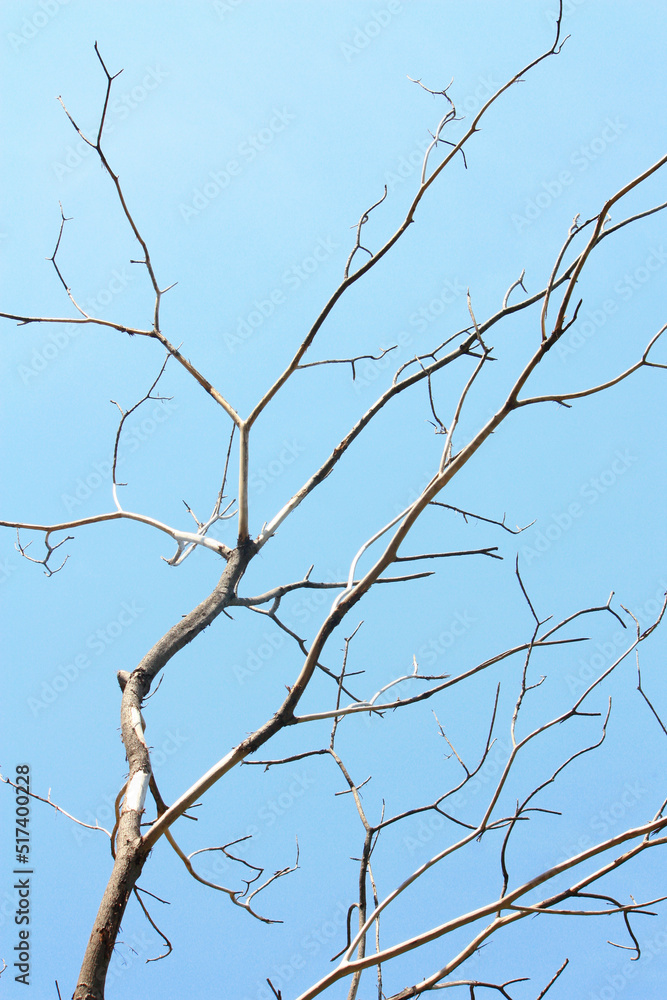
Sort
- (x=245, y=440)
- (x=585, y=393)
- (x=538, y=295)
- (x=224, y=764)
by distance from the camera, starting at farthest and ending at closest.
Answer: (x=245, y=440)
(x=538, y=295)
(x=224, y=764)
(x=585, y=393)

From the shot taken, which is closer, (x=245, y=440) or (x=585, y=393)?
(x=585, y=393)

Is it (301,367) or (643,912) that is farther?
(301,367)

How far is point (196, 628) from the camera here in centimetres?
277

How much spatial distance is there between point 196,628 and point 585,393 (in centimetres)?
173

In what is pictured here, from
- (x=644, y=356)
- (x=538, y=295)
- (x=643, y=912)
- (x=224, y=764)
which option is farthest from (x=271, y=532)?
(x=643, y=912)

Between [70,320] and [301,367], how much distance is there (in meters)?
1.08

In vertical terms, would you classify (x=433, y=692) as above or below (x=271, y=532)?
below

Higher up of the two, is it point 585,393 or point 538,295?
point 538,295

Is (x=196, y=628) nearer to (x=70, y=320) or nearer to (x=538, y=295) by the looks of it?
(x=70, y=320)

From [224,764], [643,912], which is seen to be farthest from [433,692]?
[643,912]

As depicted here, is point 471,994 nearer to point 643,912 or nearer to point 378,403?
point 643,912

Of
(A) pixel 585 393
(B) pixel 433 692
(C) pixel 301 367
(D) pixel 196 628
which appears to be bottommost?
(B) pixel 433 692

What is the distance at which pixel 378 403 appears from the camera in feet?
10.3

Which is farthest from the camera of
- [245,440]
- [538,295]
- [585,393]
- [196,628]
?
[245,440]
